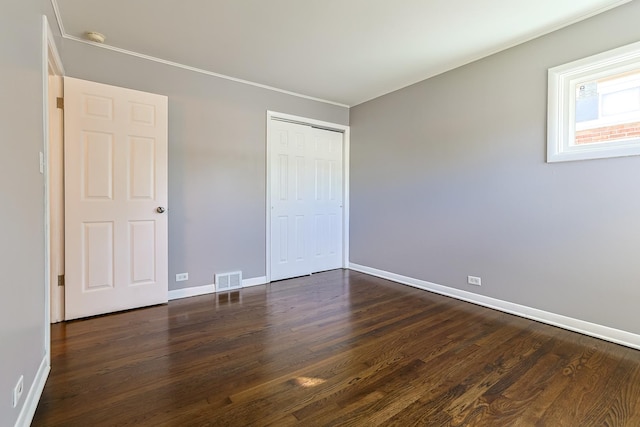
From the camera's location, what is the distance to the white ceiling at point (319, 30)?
2.25 meters

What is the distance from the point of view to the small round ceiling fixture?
2611mm

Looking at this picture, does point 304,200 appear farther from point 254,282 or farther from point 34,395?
point 34,395

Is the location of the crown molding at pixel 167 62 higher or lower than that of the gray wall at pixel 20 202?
higher

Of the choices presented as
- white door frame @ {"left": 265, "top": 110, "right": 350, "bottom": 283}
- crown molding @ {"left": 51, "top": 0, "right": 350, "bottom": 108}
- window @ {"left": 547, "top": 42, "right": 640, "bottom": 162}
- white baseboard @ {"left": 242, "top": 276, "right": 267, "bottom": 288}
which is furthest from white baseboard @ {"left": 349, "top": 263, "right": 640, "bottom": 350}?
crown molding @ {"left": 51, "top": 0, "right": 350, "bottom": 108}

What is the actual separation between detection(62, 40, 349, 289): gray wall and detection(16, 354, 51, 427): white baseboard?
1490mm

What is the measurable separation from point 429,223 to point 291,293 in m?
1.84

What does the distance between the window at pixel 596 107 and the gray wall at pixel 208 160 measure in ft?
9.75

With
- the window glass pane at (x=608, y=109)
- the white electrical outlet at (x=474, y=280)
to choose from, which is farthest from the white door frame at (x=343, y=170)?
the window glass pane at (x=608, y=109)

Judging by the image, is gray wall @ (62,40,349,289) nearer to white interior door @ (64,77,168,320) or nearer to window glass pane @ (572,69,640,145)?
white interior door @ (64,77,168,320)

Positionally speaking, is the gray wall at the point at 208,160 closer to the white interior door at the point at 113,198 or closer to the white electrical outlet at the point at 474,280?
the white interior door at the point at 113,198

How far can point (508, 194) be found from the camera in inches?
114

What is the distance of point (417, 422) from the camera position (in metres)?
1.47

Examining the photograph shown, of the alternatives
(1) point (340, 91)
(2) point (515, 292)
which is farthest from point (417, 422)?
(1) point (340, 91)

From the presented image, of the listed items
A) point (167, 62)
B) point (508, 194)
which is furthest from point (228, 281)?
point (508, 194)
